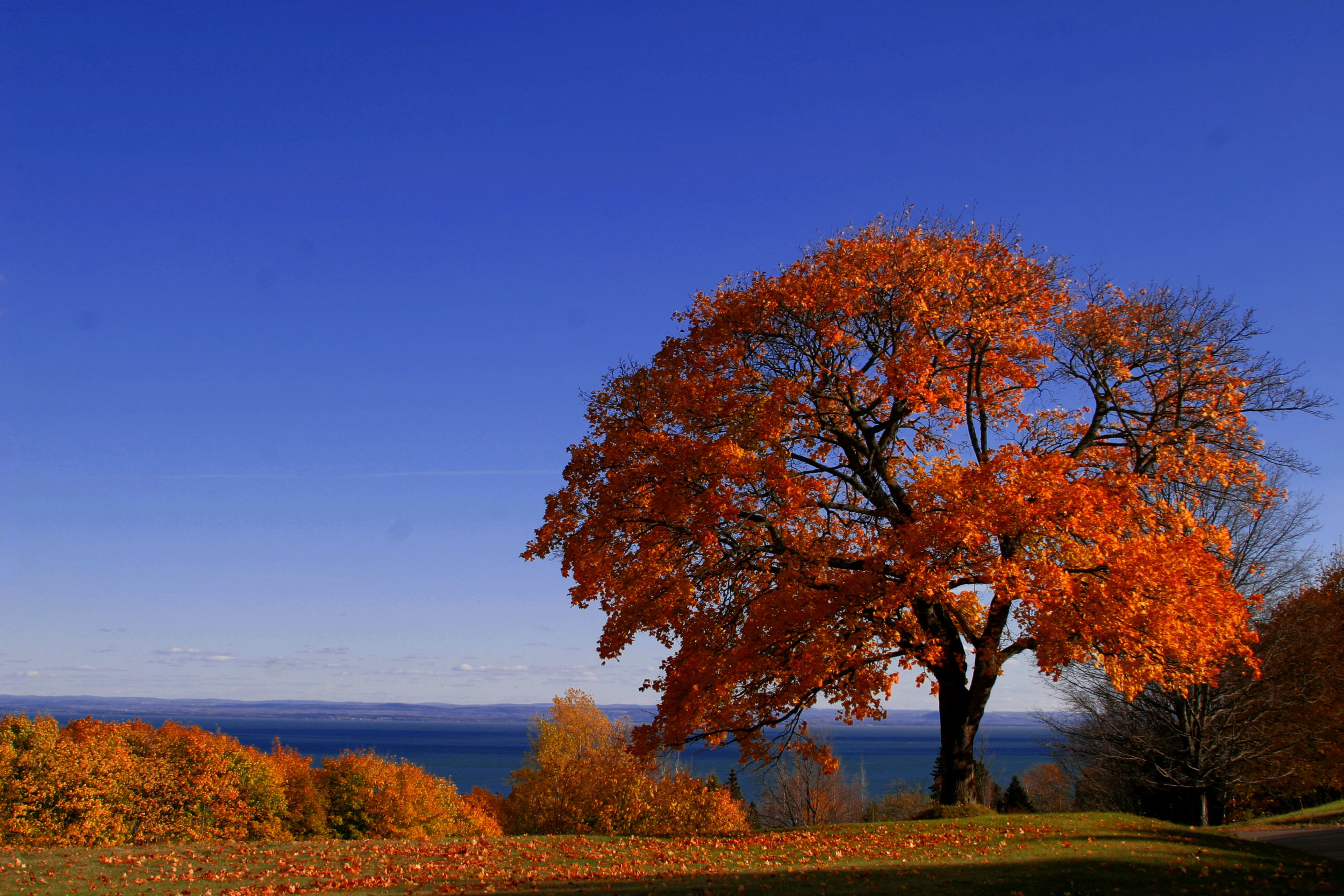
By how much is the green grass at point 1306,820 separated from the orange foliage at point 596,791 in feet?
67.5

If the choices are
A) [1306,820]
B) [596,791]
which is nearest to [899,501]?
[1306,820]

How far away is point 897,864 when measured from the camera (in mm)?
13727

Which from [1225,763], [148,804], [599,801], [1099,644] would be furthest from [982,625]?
[148,804]

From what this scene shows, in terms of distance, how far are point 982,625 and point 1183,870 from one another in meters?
6.04

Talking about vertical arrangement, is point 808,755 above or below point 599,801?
above

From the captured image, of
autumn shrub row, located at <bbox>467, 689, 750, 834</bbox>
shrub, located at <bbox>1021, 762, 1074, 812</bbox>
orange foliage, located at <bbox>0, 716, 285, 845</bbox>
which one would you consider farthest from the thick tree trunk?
shrub, located at <bbox>1021, 762, 1074, 812</bbox>

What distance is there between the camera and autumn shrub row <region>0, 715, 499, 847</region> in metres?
32.9

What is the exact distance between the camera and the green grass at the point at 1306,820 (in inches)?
928

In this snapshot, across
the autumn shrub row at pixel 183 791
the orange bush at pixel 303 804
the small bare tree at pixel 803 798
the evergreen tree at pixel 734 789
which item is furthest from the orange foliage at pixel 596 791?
the orange bush at pixel 303 804

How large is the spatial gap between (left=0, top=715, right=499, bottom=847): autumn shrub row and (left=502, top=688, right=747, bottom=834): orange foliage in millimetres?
6231

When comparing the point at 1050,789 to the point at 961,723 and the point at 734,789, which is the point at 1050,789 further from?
the point at 961,723

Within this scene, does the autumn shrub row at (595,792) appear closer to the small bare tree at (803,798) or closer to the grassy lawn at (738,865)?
the small bare tree at (803,798)

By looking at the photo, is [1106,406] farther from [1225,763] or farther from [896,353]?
[1225,763]

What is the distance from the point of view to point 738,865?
13938 millimetres
